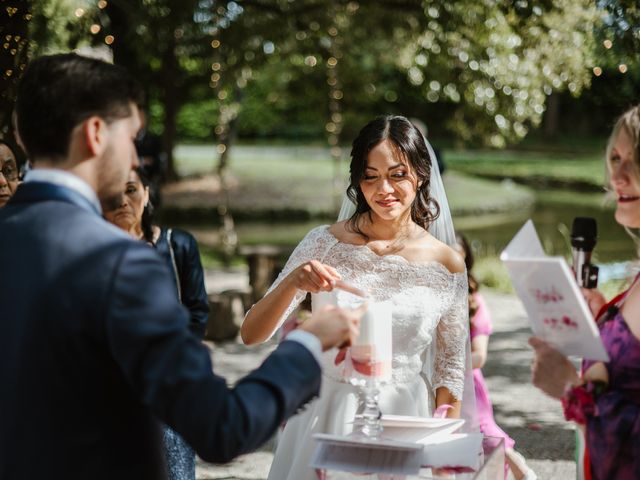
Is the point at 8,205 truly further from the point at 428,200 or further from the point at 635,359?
the point at 428,200

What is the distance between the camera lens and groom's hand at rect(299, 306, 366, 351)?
6.89 feet

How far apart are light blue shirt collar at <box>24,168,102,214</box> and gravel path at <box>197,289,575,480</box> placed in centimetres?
375

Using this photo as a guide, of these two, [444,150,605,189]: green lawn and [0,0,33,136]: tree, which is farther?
[444,150,605,189]: green lawn

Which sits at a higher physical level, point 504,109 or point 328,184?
point 504,109

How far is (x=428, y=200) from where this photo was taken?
378 cm

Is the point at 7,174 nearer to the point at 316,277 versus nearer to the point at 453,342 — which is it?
the point at 316,277

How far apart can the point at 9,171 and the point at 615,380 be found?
274cm

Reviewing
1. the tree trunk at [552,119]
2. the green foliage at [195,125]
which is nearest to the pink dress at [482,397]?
the tree trunk at [552,119]

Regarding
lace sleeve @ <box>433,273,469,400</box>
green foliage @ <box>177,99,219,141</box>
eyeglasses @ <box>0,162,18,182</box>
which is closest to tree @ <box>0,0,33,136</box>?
eyeglasses @ <box>0,162,18,182</box>

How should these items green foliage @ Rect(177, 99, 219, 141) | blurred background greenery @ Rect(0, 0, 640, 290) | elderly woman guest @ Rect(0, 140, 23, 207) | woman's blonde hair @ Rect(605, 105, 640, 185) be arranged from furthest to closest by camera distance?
green foliage @ Rect(177, 99, 219, 141)
blurred background greenery @ Rect(0, 0, 640, 290)
elderly woman guest @ Rect(0, 140, 23, 207)
woman's blonde hair @ Rect(605, 105, 640, 185)

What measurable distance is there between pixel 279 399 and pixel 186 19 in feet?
30.4

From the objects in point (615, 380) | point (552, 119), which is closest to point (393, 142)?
point (615, 380)

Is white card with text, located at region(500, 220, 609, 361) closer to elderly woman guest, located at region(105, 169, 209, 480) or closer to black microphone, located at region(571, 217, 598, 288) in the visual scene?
black microphone, located at region(571, 217, 598, 288)

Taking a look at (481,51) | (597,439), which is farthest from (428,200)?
(481,51)
